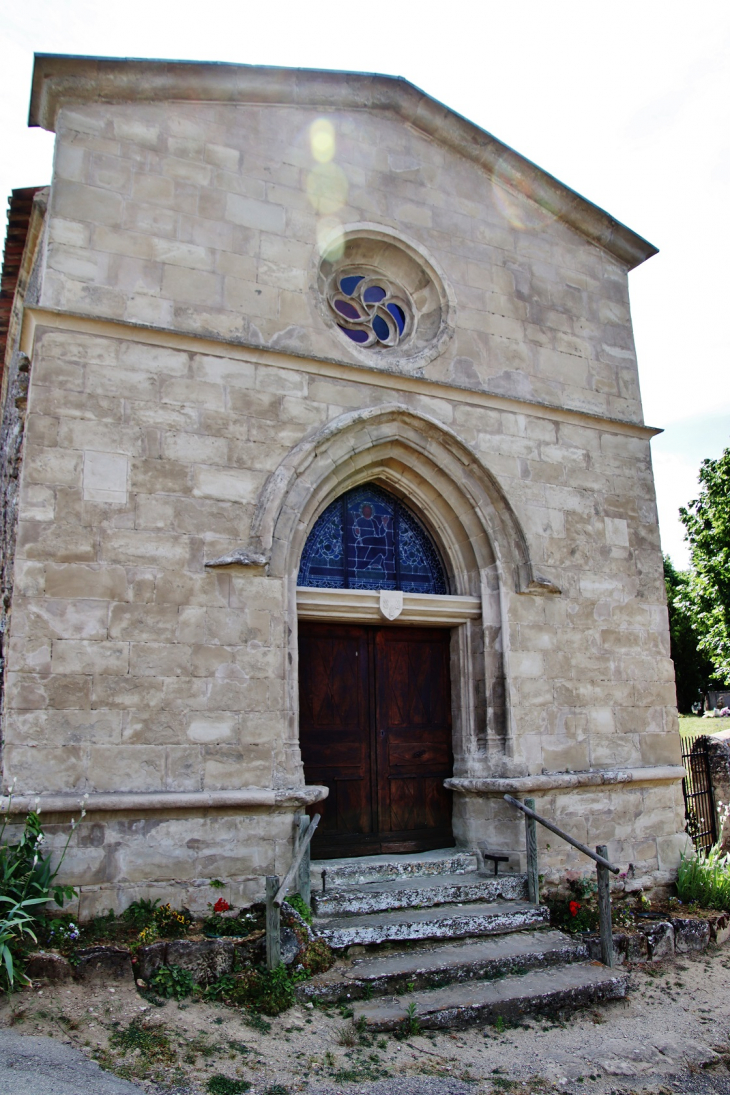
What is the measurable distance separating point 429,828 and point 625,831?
1.77 meters

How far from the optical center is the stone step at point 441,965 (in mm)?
4941

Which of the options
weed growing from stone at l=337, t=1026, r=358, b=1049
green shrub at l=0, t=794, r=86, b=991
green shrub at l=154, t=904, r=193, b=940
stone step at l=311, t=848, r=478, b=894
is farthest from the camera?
stone step at l=311, t=848, r=478, b=894

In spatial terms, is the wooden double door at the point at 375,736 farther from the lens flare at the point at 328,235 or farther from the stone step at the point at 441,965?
the lens flare at the point at 328,235

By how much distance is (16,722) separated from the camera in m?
5.23

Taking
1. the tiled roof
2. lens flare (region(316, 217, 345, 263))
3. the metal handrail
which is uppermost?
the tiled roof

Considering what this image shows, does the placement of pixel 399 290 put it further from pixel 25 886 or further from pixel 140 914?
pixel 25 886

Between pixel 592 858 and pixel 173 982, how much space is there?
123 inches

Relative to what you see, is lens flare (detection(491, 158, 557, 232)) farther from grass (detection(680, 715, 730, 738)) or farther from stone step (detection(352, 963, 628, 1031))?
grass (detection(680, 715, 730, 738))

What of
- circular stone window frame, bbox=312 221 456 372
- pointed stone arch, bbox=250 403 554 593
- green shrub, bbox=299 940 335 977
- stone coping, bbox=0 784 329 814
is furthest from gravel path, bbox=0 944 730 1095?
circular stone window frame, bbox=312 221 456 372

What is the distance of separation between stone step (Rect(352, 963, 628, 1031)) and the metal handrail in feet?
2.25

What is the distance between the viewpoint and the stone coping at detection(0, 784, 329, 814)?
16.8 ft

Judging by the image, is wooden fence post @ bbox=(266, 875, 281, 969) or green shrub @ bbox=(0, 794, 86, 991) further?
wooden fence post @ bbox=(266, 875, 281, 969)

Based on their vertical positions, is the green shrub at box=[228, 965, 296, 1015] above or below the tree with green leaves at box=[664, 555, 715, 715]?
below

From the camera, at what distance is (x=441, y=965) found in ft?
17.1
